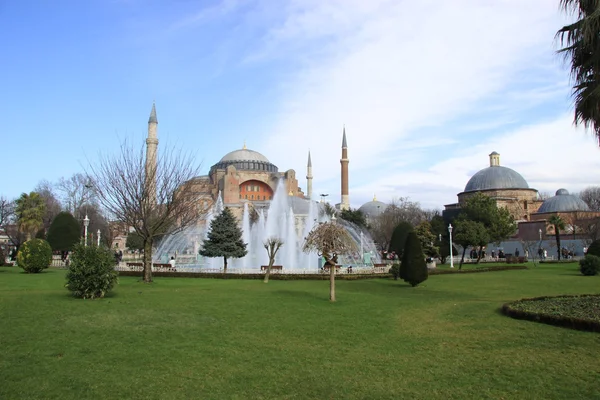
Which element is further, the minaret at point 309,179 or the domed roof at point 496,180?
the minaret at point 309,179

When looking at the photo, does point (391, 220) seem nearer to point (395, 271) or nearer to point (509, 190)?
point (509, 190)

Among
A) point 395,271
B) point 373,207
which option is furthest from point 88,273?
point 373,207

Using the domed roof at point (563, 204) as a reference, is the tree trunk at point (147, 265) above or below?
below

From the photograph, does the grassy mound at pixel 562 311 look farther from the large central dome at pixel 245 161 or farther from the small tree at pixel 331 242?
the large central dome at pixel 245 161

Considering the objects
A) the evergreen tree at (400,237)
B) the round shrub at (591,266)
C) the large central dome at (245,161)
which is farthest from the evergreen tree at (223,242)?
the large central dome at (245,161)

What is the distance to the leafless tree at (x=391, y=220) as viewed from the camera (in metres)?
58.8

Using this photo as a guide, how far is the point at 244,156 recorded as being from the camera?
84438mm

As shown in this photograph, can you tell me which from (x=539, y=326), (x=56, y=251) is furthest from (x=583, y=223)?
(x=56, y=251)

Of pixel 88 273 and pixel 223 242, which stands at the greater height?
pixel 223 242

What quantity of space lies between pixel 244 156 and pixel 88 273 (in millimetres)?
72911

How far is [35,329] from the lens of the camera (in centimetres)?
809

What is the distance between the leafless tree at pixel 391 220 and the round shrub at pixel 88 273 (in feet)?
153

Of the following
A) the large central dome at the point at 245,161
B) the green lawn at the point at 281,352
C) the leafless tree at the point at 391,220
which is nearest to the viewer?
the green lawn at the point at 281,352

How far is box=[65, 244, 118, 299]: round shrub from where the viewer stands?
40.3ft
